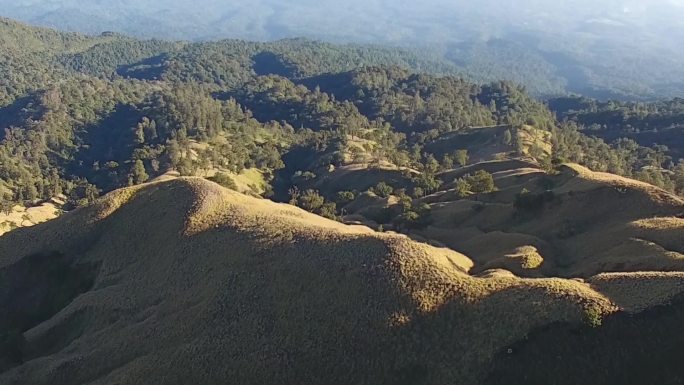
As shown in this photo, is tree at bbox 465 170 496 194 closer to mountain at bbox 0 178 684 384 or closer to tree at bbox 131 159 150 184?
mountain at bbox 0 178 684 384

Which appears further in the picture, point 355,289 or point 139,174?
point 139,174

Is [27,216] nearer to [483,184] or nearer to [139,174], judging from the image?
[139,174]

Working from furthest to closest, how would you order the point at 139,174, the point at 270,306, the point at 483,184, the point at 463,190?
the point at 139,174, the point at 463,190, the point at 483,184, the point at 270,306

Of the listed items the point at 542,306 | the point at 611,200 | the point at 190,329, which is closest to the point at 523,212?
the point at 611,200

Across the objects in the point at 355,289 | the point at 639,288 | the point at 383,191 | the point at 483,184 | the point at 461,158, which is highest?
the point at 639,288

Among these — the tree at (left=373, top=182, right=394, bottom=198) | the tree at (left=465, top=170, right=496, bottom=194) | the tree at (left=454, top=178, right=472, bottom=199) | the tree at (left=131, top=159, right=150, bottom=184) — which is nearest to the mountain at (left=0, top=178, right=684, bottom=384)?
the tree at (left=465, top=170, right=496, bottom=194)

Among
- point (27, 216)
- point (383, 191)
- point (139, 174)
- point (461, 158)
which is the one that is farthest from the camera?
point (139, 174)

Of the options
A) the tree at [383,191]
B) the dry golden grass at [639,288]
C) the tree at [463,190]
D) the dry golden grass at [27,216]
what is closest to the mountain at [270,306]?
the dry golden grass at [639,288]

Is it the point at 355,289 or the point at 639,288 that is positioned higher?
the point at 639,288

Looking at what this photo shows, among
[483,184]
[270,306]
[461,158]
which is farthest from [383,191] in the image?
[270,306]
